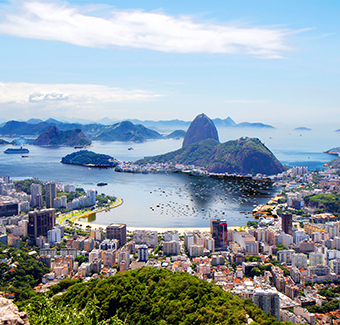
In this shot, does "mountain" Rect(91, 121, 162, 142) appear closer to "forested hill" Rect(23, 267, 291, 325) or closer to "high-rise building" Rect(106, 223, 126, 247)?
"high-rise building" Rect(106, 223, 126, 247)

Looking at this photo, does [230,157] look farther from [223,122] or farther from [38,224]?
[223,122]

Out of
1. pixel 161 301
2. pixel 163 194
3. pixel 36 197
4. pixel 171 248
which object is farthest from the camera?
pixel 163 194

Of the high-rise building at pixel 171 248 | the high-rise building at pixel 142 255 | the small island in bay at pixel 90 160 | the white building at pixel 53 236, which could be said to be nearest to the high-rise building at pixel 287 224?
the high-rise building at pixel 171 248

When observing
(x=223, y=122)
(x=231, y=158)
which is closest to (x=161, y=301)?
(x=231, y=158)

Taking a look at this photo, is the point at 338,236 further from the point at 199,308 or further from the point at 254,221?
the point at 199,308

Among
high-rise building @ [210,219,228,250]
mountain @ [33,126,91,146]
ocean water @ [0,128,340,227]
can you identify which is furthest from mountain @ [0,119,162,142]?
high-rise building @ [210,219,228,250]

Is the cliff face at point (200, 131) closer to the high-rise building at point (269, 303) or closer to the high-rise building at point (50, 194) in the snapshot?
the high-rise building at point (50, 194)

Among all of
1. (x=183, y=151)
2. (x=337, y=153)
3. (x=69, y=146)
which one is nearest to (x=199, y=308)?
(x=183, y=151)
